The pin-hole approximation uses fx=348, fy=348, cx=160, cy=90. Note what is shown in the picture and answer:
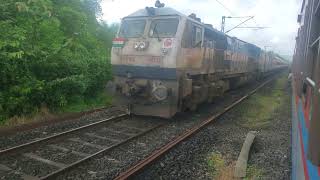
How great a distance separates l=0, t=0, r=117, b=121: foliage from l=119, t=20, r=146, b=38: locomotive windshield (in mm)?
1837

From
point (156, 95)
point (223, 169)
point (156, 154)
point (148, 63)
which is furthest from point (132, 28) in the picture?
point (223, 169)

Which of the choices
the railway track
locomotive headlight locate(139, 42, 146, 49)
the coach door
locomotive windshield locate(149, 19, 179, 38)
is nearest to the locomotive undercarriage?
the coach door

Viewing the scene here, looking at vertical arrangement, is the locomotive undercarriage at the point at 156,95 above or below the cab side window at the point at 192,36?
below

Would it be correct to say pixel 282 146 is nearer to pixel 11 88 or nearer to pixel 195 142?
pixel 195 142

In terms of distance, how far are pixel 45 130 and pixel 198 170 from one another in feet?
12.7

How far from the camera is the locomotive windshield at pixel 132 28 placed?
9805mm

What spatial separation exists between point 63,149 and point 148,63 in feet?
11.8

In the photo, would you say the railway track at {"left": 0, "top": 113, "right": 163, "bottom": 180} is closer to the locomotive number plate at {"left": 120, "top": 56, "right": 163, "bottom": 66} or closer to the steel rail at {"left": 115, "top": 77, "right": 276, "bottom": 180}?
the steel rail at {"left": 115, "top": 77, "right": 276, "bottom": 180}

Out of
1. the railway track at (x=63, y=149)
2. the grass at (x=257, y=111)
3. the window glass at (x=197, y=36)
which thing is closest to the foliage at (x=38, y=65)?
the railway track at (x=63, y=149)

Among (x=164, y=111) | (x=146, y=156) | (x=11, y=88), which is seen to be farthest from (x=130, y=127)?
(x=11, y=88)

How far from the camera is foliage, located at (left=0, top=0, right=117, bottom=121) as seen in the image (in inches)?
327

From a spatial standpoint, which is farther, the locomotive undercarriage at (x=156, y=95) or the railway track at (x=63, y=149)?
the locomotive undercarriage at (x=156, y=95)

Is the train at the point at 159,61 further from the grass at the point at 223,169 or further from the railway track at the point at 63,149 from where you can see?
the grass at the point at 223,169

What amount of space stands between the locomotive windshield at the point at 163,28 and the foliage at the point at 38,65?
2591 mm
